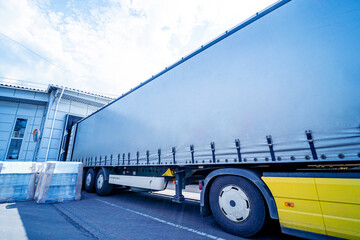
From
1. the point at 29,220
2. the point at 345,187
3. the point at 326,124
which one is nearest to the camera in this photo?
the point at 345,187

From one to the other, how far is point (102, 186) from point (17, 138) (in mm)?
10811

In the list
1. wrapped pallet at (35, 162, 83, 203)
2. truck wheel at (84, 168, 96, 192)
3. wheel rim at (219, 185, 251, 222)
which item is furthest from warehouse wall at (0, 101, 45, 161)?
wheel rim at (219, 185, 251, 222)

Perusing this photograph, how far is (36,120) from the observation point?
13.9m

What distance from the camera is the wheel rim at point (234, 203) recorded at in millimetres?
3043

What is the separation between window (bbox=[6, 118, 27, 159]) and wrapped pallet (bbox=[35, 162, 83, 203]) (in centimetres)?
891

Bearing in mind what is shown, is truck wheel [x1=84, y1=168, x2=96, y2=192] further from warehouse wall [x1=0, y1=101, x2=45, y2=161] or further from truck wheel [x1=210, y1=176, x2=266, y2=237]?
warehouse wall [x1=0, y1=101, x2=45, y2=161]

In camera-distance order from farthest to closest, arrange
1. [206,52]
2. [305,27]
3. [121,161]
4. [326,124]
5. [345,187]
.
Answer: [121,161] < [206,52] < [305,27] < [326,124] < [345,187]

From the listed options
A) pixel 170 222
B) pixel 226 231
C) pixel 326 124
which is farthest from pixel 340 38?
pixel 170 222

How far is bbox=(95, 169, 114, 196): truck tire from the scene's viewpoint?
7.47 meters

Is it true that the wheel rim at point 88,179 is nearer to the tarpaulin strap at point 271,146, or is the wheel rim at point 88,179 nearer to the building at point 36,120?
the building at point 36,120

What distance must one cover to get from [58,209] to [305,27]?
299 inches

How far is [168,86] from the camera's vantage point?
5227mm

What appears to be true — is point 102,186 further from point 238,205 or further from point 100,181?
point 238,205

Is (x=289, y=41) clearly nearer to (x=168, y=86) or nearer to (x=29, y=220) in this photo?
(x=168, y=86)
